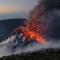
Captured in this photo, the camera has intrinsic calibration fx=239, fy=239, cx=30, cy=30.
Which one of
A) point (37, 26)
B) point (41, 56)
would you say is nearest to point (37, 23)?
point (37, 26)

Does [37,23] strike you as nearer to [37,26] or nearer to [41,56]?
[37,26]

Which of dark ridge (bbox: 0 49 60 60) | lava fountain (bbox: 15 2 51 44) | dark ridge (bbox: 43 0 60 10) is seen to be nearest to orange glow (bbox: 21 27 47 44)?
lava fountain (bbox: 15 2 51 44)

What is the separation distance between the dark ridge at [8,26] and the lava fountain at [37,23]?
Answer: 0.06 metres

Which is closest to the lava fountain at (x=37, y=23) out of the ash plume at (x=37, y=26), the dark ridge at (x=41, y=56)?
the ash plume at (x=37, y=26)

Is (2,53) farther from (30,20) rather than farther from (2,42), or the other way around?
(30,20)

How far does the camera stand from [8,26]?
9.85 feet

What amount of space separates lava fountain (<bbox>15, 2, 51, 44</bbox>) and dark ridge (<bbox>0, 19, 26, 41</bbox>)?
0.06 metres

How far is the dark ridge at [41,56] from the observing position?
2.88m

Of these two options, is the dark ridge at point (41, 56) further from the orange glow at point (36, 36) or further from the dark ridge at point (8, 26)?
the dark ridge at point (8, 26)

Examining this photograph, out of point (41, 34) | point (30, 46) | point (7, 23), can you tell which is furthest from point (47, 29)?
point (7, 23)

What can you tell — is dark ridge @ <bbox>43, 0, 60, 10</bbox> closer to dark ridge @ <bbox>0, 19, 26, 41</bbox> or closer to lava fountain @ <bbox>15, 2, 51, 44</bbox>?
lava fountain @ <bbox>15, 2, 51, 44</bbox>

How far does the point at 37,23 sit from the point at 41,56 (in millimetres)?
417

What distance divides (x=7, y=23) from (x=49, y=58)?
68 cm

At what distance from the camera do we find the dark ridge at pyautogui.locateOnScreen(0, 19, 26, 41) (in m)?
2.99
